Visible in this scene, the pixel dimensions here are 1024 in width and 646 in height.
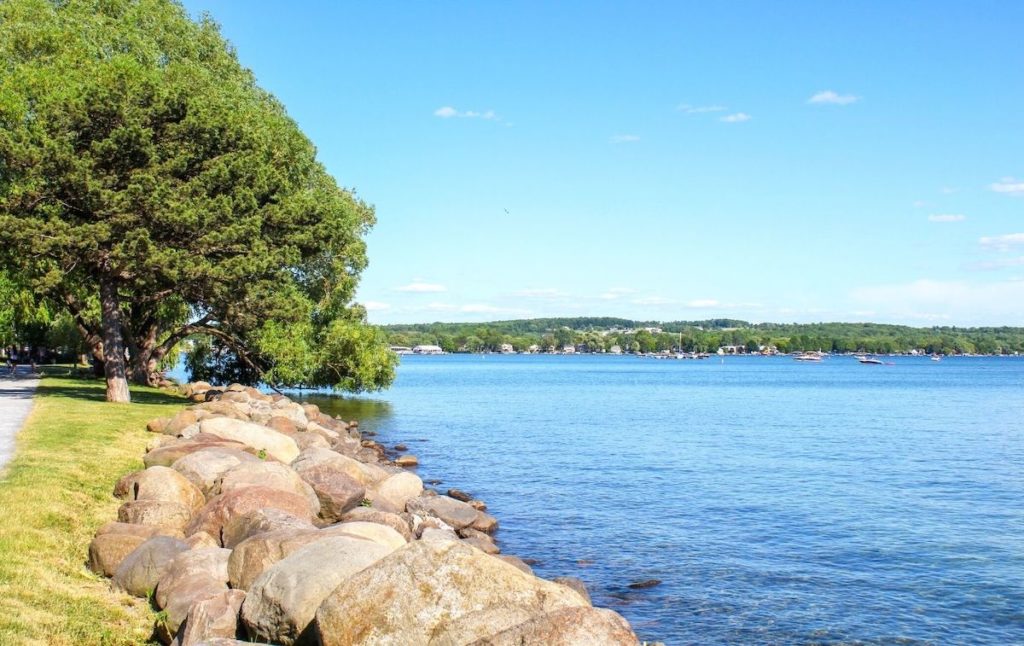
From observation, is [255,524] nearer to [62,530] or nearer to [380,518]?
[62,530]

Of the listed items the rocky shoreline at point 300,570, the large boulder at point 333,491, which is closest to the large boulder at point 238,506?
the rocky shoreline at point 300,570

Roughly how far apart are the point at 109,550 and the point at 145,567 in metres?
0.93

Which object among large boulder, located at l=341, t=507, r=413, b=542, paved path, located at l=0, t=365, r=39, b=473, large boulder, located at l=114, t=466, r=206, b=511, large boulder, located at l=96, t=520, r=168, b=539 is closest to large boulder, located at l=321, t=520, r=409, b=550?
large boulder, located at l=96, t=520, r=168, b=539

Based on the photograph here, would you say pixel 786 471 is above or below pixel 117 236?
below

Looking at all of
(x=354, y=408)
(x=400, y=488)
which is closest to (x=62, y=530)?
(x=400, y=488)

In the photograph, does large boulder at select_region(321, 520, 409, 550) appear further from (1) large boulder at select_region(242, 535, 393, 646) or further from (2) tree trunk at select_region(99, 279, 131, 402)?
(2) tree trunk at select_region(99, 279, 131, 402)

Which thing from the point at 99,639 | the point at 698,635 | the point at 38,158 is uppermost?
the point at 38,158

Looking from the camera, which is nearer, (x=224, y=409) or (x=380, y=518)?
(x=380, y=518)

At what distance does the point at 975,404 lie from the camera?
238ft

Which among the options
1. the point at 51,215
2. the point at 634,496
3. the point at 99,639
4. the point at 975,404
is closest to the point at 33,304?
the point at 51,215

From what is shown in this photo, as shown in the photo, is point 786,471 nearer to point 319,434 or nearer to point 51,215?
point 319,434

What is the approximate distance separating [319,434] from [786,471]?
1743cm

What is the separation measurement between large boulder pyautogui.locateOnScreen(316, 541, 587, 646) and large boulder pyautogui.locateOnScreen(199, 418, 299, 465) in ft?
41.7

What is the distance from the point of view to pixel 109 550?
42.4ft
